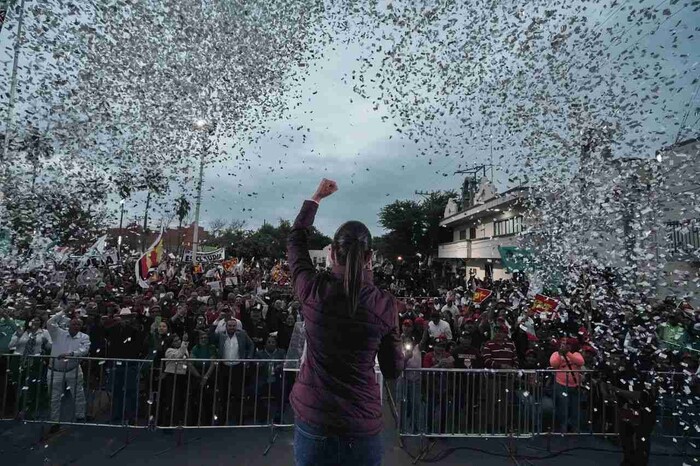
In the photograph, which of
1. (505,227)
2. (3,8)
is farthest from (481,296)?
(505,227)

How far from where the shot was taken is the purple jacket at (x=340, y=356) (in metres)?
1.56

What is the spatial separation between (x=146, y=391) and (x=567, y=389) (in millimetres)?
6097

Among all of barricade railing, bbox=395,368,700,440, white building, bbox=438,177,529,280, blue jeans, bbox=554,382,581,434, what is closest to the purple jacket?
barricade railing, bbox=395,368,700,440

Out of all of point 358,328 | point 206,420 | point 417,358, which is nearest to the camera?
point 358,328

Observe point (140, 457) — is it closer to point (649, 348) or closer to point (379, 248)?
point (649, 348)

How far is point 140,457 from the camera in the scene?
4.70 meters

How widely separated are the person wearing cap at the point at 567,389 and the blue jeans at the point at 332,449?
15.9ft

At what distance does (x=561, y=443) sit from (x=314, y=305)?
18.2ft

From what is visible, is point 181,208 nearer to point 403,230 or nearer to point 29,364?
point 29,364

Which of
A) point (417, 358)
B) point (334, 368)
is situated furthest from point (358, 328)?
point (417, 358)

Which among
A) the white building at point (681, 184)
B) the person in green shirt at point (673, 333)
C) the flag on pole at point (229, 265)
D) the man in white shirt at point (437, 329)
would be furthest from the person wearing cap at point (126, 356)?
the flag on pole at point (229, 265)

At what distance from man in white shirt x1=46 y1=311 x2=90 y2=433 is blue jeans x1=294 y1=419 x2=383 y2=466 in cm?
532

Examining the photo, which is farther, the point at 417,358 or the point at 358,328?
the point at 417,358

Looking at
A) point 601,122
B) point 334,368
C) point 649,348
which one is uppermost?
point 601,122
